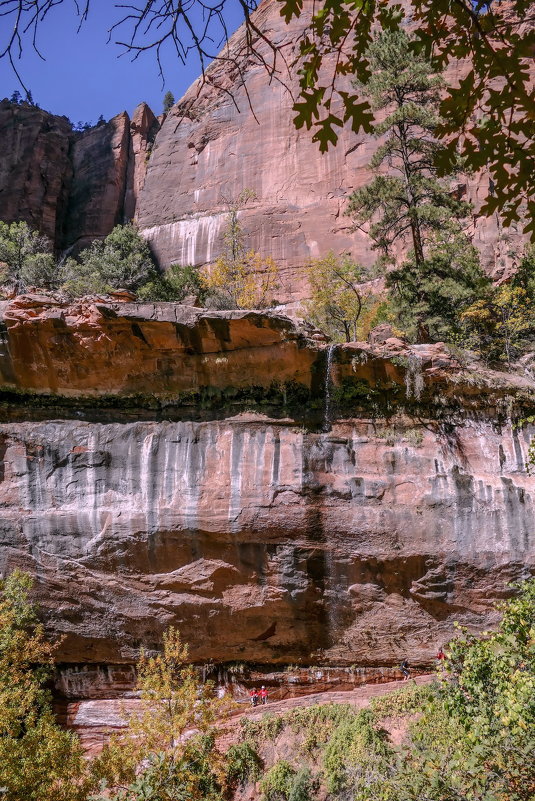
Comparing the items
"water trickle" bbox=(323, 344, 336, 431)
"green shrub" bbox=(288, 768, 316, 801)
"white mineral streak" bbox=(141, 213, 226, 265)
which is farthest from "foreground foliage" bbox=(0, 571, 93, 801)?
"white mineral streak" bbox=(141, 213, 226, 265)

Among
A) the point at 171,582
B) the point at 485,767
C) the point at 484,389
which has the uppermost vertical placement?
the point at 484,389

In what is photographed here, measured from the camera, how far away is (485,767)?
21.8ft

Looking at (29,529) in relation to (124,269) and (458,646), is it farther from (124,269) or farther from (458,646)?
(124,269)

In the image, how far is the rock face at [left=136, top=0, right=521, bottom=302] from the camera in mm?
26000

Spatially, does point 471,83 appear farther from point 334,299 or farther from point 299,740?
point 334,299

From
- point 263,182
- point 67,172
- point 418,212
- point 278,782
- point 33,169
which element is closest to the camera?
point 278,782

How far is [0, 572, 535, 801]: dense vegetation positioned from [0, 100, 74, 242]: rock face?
2749cm

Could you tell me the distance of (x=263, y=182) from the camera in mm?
27891

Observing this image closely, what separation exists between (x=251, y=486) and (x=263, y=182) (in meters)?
21.4

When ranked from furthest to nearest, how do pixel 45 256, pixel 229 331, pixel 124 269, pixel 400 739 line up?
pixel 124 269
pixel 45 256
pixel 229 331
pixel 400 739

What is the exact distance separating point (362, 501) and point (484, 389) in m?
4.10

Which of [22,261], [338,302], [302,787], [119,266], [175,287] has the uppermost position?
[119,266]

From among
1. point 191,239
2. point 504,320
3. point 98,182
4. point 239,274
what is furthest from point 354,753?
point 98,182

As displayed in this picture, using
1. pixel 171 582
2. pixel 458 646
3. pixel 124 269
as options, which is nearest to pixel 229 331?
pixel 171 582
